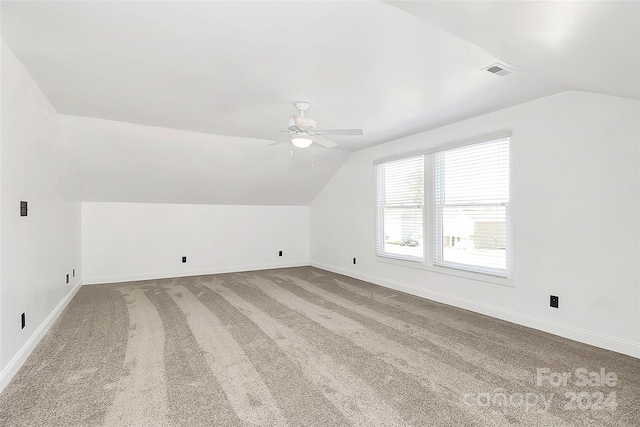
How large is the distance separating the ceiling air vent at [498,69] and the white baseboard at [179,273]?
19.0 ft

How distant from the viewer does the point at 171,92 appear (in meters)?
3.21

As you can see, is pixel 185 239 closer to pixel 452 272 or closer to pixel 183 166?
pixel 183 166

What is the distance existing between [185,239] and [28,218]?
3695mm

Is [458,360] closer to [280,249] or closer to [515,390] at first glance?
[515,390]

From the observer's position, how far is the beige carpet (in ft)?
6.53

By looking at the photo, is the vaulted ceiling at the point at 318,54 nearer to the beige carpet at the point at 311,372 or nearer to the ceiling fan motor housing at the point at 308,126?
the ceiling fan motor housing at the point at 308,126

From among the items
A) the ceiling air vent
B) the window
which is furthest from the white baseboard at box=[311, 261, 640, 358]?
the ceiling air vent

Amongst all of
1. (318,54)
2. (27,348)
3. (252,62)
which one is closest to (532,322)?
(318,54)

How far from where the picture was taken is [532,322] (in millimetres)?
3459

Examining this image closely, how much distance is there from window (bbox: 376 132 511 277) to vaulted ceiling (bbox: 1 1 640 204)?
65 cm

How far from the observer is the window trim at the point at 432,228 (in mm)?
3662

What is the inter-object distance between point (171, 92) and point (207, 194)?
3.39 m

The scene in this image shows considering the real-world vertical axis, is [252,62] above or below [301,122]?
above

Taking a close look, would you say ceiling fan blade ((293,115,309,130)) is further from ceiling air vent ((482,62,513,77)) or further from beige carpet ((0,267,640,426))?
beige carpet ((0,267,640,426))
